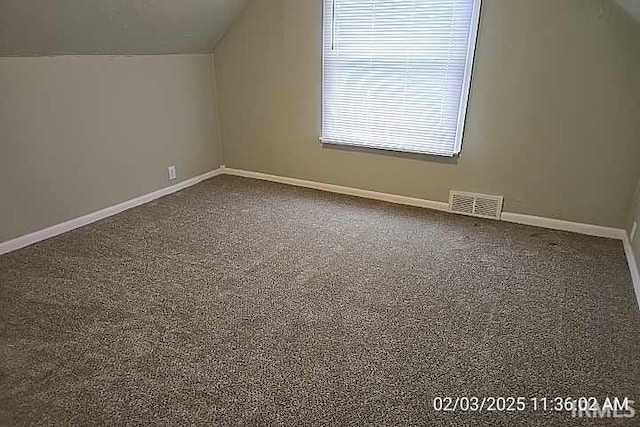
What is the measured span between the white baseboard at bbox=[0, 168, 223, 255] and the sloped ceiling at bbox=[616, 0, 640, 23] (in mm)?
3587

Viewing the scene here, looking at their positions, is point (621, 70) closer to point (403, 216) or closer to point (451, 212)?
point (451, 212)

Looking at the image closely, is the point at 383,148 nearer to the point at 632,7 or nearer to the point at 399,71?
the point at 399,71

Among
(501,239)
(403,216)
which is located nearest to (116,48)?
(403,216)

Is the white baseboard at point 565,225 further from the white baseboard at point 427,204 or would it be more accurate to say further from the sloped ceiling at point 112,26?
the sloped ceiling at point 112,26

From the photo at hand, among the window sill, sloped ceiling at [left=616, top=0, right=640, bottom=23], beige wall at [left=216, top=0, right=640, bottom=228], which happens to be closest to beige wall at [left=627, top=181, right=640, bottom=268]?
beige wall at [left=216, top=0, right=640, bottom=228]

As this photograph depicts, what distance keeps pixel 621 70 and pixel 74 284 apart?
11.8ft

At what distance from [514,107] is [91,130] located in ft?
10.2

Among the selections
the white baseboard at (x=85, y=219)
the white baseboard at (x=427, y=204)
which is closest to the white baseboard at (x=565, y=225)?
the white baseboard at (x=427, y=204)

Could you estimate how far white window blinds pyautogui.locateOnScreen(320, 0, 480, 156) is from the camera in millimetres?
3092

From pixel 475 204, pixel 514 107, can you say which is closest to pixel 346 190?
pixel 475 204

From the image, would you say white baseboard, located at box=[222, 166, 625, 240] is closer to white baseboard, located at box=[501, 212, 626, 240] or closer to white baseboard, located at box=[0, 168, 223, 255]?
white baseboard, located at box=[501, 212, 626, 240]

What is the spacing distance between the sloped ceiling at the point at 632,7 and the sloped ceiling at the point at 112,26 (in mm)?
2821

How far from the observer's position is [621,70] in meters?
2.74

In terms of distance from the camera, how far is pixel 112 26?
9.45 ft
